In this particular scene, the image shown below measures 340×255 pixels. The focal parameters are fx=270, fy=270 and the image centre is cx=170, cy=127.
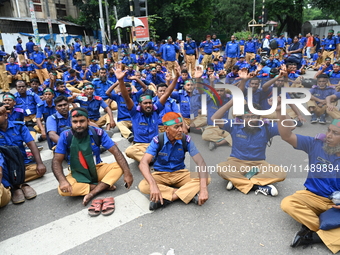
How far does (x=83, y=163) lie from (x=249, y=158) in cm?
237

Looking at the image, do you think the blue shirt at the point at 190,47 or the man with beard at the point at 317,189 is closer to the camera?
the man with beard at the point at 317,189

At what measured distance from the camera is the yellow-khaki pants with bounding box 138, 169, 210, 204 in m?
3.51

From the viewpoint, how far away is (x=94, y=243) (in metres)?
2.92

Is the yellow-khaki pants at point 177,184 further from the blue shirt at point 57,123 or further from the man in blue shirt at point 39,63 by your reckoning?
the man in blue shirt at point 39,63

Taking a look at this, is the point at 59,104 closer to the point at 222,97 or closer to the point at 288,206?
the point at 222,97

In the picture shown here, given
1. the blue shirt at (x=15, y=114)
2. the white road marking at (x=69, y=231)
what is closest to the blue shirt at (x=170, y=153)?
the white road marking at (x=69, y=231)

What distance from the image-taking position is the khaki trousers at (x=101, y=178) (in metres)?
3.70

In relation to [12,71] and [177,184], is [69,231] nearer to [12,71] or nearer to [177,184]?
[177,184]

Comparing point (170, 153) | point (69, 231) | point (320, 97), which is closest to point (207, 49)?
point (320, 97)

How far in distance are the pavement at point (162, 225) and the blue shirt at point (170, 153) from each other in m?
0.23

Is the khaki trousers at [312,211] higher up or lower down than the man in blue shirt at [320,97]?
lower down

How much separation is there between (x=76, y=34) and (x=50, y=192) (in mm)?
28870

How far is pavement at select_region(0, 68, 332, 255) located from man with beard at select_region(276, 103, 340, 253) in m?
0.14

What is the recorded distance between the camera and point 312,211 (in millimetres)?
2832
